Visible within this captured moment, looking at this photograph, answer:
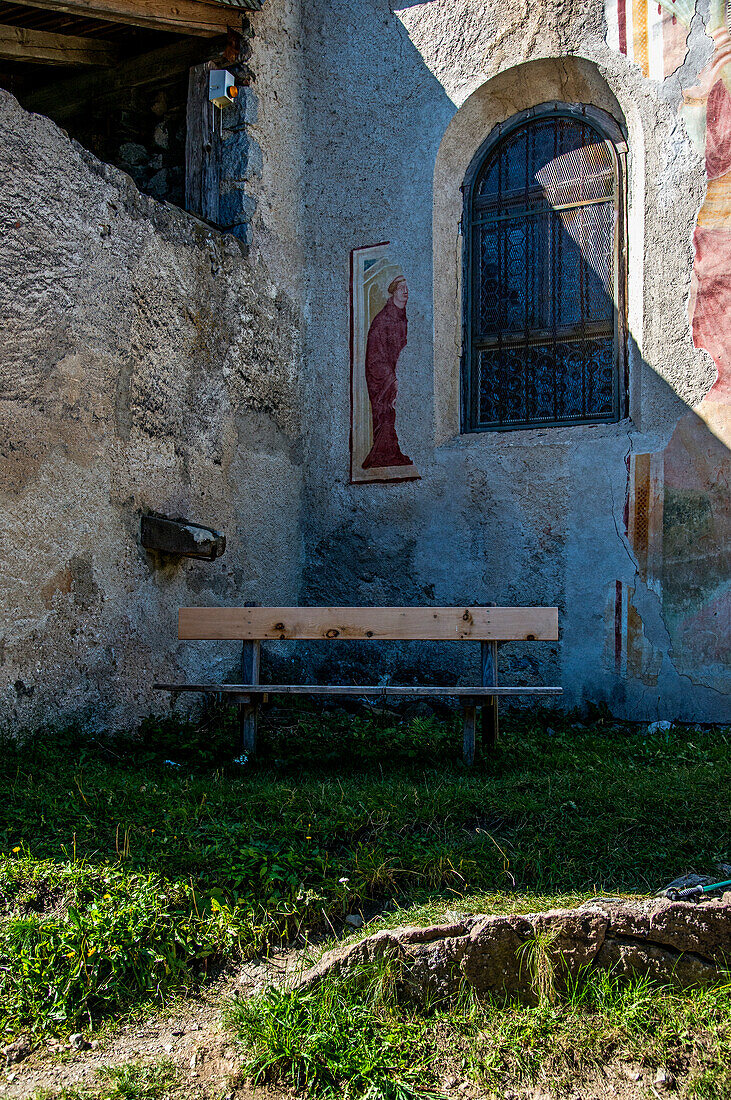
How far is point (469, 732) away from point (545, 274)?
3.62m

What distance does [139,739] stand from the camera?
476 cm

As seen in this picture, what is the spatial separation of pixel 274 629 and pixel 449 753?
3.54 feet

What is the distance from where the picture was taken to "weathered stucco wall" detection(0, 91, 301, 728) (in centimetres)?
420

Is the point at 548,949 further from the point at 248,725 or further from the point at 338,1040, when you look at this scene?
the point at 248,725

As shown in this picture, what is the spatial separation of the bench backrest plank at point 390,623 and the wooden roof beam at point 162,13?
3.52 meters

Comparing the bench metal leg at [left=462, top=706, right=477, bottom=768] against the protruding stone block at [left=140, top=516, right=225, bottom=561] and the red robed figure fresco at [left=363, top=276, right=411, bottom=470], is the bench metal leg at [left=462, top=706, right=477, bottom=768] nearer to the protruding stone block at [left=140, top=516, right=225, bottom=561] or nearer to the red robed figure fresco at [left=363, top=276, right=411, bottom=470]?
the protruding stone block at [left=140, top=516, right=225, bottom=561]

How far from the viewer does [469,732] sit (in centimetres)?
429

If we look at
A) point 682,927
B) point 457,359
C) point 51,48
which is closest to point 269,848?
point 682,927

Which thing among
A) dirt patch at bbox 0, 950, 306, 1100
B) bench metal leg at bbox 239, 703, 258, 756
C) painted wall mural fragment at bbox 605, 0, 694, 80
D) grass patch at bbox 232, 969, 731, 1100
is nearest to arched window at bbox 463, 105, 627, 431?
painted wall mural fragment at bbox 605, 0, 694, 80

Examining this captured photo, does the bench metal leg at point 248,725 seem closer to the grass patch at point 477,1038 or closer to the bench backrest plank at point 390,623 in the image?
the bench backrest plank at point 390,623

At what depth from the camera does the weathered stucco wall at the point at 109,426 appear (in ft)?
13.8

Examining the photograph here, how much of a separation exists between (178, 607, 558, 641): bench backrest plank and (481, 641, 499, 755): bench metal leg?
0.06 m

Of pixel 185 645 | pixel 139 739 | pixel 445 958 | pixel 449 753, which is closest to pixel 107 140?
pixel 185 645

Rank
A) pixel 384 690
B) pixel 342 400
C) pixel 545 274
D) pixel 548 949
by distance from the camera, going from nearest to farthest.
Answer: pixel 548 949 < pixel 384 690 < pixel 545 274 < pixel 342 400
